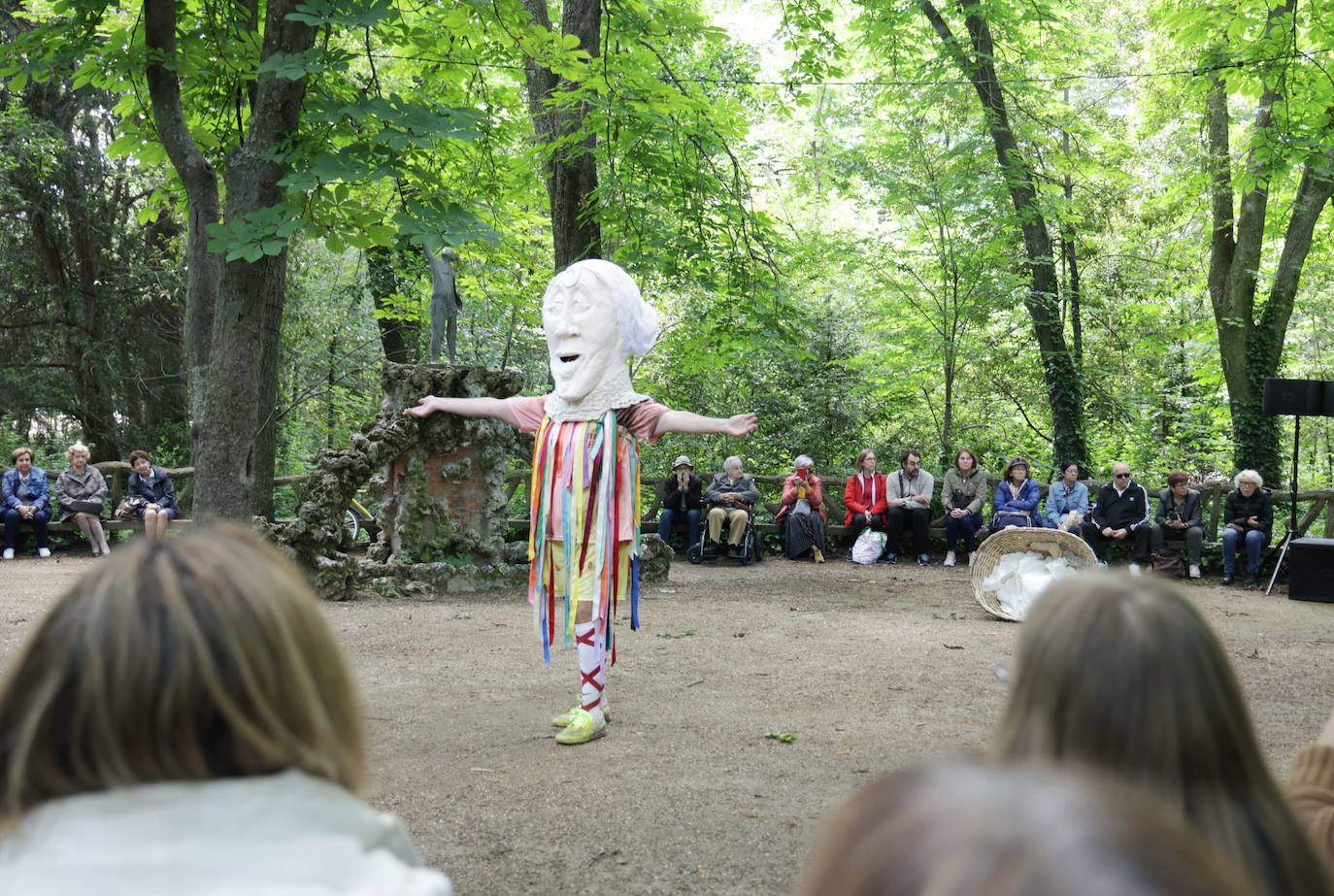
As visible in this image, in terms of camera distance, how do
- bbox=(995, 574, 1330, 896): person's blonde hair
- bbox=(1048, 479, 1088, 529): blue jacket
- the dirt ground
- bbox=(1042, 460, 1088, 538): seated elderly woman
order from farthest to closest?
bbox=(1048, 479, 1088, 529): blue jacket → bbox=(1042, 460, 1088, 538): seated elderly woman → the dirt ground → bbox=(995, 574, 1330, 896): person's blonde hair

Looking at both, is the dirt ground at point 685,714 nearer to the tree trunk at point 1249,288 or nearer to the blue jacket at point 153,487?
the blue jacket at point 153,487

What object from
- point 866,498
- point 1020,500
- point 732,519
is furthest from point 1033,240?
point 732,519

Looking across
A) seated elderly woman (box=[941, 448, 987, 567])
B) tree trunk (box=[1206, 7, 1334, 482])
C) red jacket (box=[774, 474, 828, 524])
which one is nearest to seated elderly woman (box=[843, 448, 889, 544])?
red jacket (box=[774, 474, 828, 524])

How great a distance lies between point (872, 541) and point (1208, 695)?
37.9ft

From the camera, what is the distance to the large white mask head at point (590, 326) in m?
5.09

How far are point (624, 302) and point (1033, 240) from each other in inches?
422

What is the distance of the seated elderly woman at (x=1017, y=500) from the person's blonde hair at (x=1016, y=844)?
11798mm

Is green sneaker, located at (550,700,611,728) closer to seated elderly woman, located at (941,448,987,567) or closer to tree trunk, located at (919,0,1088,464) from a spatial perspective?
seated elderly woman, located at (941,448,987,567)

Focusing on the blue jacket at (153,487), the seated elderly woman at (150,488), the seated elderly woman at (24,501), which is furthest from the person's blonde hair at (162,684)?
the seated elderly woman at (24,501)

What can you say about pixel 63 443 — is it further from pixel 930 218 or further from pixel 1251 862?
pixel 1251 862

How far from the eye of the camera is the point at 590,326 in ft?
16.7

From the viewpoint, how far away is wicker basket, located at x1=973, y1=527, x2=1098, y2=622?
859 cm

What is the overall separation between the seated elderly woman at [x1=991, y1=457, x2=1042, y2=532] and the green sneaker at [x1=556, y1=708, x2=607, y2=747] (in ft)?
26.3

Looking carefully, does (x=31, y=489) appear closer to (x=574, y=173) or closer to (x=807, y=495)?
(x=574, y=173)
